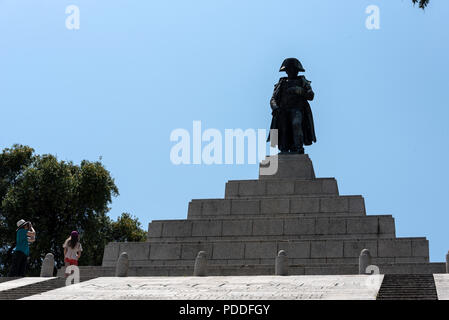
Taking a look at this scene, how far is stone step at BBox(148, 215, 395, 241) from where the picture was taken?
80.9 feet

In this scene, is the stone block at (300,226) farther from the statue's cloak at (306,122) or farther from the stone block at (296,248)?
the statue's cloak at (306,122)

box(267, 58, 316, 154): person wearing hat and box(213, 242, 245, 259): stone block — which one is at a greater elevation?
box(267, 58, 316, 154): person wearing hat

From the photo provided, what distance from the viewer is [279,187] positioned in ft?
92.1

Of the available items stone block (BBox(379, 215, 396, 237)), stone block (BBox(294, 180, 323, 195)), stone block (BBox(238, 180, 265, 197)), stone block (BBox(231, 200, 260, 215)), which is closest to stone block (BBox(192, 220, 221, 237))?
stone block (BBox(231, 200, 260, 215))

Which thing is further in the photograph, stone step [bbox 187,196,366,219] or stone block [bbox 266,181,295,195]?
stone block [bbox 266,181,295,195]

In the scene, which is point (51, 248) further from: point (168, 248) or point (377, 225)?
point (377, 225)

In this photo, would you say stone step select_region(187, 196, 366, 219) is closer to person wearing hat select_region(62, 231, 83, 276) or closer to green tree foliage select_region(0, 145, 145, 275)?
person wearing hat select_region(62, 231, 83, 276)

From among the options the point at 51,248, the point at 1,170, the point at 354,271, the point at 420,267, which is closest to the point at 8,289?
the point at 354,271

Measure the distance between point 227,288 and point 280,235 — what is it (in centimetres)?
797

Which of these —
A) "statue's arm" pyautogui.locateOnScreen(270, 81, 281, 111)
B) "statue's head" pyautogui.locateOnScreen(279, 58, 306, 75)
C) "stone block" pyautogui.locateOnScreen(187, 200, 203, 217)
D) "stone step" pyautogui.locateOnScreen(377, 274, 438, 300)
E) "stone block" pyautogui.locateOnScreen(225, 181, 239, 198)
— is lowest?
"stone step" pyautogui.locateOnScreen(377, 274, 438, 300)

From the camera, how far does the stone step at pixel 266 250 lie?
23031mm

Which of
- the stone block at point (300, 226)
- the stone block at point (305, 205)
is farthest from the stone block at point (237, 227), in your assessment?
the stone block at point (305, 205)
